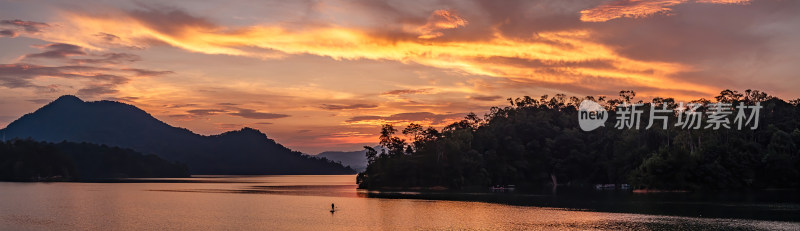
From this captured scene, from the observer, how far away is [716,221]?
237ft

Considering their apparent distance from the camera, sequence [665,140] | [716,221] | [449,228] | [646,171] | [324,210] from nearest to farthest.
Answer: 1. [449,228]
2. [716,221]
3. [324,210]
4. [646,171]
5. [665,140]

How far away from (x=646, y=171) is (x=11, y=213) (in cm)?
12538

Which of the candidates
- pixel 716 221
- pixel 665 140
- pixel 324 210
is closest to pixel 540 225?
pixel 716 221

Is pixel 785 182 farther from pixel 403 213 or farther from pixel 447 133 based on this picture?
pixel 403 213

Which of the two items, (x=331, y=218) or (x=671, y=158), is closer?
(x=331, y=218)

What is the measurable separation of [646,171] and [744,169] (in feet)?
83.8

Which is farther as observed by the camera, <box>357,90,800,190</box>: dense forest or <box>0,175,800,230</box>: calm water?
<box>357,90,800,190</box>: dense forest

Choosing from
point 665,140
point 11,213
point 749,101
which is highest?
point 749,101

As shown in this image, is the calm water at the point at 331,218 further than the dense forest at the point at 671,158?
No

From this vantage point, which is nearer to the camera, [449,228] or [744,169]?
[449,228]

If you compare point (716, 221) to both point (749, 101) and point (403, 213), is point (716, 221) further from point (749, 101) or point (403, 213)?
point (749, 101)

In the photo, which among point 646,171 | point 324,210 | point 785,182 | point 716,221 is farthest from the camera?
point 785,182

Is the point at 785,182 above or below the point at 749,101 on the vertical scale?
below

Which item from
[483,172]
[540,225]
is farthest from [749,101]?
[540,225]
